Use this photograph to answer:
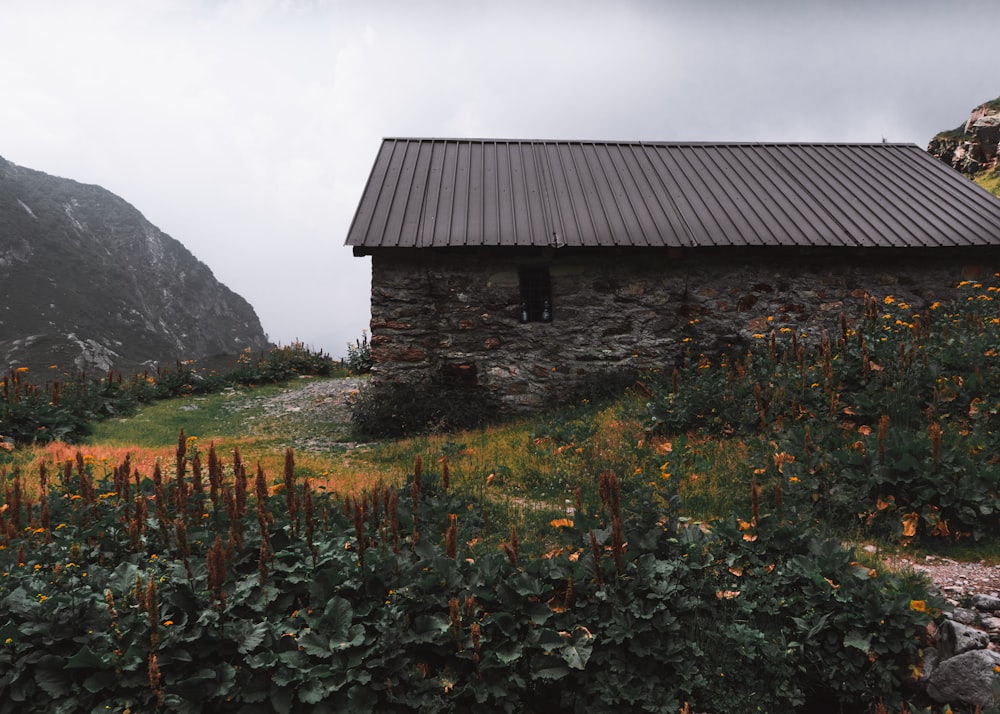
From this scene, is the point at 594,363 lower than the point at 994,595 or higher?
higher

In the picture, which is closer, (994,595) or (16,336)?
(994,595)

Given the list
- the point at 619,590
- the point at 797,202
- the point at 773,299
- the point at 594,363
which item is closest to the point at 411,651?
the point at 619,590

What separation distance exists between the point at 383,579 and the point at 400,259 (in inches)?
263

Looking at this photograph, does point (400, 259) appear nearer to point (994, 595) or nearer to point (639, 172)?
point (639, 172)

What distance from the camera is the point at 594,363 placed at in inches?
385

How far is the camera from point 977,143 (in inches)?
773

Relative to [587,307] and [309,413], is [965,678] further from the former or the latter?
[309,413]

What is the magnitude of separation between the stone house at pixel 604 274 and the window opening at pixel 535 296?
0.08ft

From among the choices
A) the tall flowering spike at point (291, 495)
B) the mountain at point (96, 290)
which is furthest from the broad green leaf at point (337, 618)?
the mountain at point (96, 290)

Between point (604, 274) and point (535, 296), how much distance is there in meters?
1.20

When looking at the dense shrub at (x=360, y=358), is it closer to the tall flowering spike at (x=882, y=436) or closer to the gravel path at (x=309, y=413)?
the gravel path at (x=309, y=413)

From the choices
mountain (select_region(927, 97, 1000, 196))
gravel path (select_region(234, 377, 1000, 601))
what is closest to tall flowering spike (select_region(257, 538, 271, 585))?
gravel path (select_region(234, 377, 1000, 601))

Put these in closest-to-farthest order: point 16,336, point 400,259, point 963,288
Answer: point 400,259
point 963,288
point 16,336

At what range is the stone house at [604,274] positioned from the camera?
950cm
